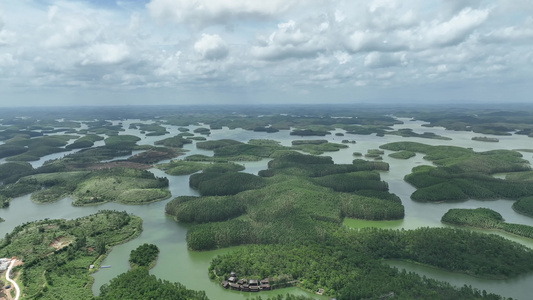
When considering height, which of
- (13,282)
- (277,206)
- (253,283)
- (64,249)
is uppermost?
(277,206)

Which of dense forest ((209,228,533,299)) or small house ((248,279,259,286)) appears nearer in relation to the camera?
dense forest ((209,228,533,299))

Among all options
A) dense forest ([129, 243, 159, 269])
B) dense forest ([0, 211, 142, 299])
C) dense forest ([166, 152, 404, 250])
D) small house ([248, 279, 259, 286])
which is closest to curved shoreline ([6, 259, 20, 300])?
dense forest ([0, 211, 142, 299])

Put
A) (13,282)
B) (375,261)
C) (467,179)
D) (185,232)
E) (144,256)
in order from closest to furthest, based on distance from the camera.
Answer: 1. (13,282)
2. (375,261)
3. (144,256)
4. (185,232)
5. (467,179)

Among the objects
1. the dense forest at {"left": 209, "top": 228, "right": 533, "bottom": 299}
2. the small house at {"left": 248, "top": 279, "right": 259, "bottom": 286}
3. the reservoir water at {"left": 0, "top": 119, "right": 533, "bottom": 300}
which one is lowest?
the reservoir water at {"left": 0, "top": 119, "right": 533, "bottom": 300}

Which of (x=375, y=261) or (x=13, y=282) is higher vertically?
(x=375, y=261)

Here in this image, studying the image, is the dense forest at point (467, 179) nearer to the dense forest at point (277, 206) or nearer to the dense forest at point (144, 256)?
the dense forest at point (277, 206)

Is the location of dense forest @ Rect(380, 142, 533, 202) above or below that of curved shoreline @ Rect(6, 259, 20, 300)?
above

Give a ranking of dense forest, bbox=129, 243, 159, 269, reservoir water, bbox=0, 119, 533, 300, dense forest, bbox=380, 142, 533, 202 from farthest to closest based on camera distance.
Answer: dense forest, bbox=380, 142, 533, 202
dense forest, bbox=129, 243, 159, 269
reservoir water, bbox=0, 119, 533, 300

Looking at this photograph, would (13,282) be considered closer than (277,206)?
Yes

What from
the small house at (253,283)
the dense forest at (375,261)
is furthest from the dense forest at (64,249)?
the small house at (253,283)

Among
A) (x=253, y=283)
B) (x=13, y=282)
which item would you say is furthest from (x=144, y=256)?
(x=253, y=283)

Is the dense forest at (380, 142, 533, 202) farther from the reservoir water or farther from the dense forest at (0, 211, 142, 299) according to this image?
the dense forest at (0, 211, 142, 299)

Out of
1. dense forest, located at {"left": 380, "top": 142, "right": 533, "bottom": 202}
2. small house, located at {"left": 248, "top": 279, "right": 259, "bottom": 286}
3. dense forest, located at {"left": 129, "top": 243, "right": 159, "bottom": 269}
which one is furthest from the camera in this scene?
dense forest, located at {"left": 380, "top": 142, "right": 533, "bottom": 202}

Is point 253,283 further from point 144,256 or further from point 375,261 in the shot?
point 144,256
